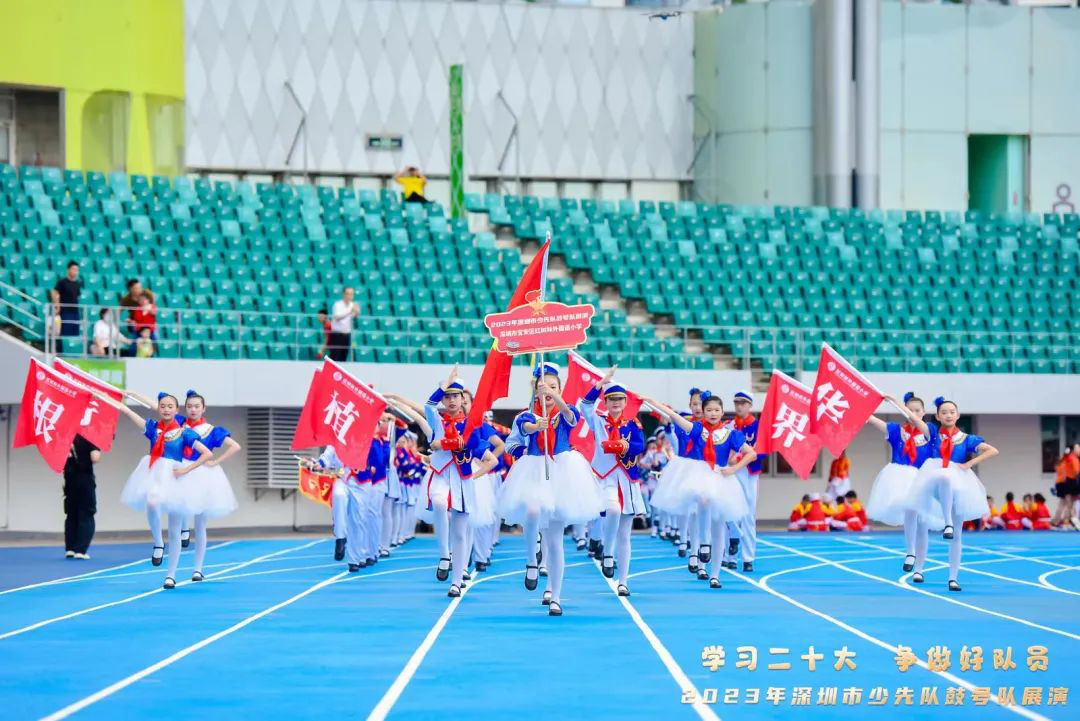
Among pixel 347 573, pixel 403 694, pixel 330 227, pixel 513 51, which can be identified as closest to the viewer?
pixel 403 694

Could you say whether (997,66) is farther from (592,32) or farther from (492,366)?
(492,366)

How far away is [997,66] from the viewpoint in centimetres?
4500

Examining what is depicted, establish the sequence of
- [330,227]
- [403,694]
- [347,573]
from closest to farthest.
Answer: [403,694] < [347,573] < [330,227]

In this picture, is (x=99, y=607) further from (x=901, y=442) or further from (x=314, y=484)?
(x=314, y=484)

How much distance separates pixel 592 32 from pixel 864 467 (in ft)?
47.3

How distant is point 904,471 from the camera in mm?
20344

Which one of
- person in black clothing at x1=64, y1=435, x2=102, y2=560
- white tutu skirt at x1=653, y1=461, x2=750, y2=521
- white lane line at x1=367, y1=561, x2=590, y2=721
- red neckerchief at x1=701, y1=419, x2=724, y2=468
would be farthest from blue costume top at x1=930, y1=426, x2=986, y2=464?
person in black clothing at x1=64, y1=435, x2=102, y2=560

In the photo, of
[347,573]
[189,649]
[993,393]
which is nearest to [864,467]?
[993,393]

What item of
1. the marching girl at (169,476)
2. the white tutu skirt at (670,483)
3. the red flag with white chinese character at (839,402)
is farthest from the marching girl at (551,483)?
the red flag with white chinese character at (839,402)

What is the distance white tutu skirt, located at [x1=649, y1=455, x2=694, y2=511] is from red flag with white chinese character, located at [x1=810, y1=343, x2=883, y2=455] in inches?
102

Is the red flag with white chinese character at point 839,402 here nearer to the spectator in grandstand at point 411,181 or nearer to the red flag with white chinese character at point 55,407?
the red flag with white chinese character at point 55,407

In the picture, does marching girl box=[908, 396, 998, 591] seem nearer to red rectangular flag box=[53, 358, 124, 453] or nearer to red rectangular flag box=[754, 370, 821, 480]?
red rectangular flag box=[754, 370, 821, 480]

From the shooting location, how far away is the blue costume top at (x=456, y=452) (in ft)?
55.9

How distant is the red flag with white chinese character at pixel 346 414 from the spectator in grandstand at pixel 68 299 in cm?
843
